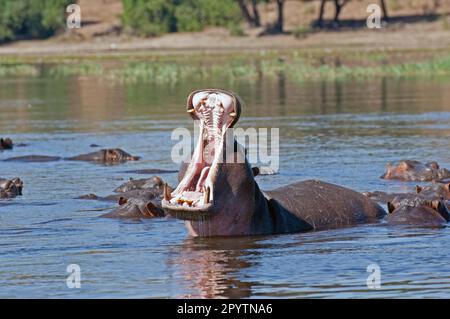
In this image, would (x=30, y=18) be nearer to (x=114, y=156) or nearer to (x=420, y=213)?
(x=114, y=156)

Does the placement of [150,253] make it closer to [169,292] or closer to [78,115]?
Result: [169,292]

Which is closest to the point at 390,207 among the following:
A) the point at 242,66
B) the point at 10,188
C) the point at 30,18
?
Result: the point at 10,188

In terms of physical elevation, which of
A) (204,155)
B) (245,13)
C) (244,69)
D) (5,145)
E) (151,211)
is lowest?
(244,69)

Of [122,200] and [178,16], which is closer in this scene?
[122,200]

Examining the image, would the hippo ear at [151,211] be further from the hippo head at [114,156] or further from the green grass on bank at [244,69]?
the green grass on bank at [244,69]

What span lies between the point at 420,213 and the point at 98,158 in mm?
6549

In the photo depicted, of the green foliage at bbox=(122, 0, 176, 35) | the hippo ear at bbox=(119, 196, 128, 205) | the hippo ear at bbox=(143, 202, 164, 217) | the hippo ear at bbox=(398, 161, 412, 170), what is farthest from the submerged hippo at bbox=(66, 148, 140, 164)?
the green foliage at bbox=(122, 0, 176, 35)

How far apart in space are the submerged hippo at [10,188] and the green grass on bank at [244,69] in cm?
2074

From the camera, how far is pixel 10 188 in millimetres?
12250

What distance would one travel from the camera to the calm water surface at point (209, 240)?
786 centimetres

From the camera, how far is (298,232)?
968 cm

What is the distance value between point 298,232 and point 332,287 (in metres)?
2.10

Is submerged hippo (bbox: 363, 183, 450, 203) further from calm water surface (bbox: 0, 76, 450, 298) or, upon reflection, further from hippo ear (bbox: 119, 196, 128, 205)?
hippo ear (bbox: 119, 196, 128, 205)

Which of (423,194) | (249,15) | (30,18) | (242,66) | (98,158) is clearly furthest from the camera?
(30,18)
